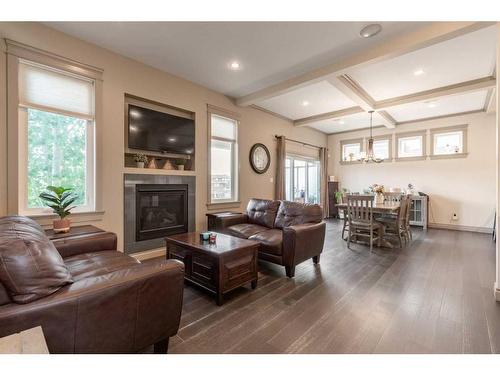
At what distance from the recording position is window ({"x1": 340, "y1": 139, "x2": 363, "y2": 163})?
741 centimetres

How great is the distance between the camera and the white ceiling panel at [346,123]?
6.08 metres

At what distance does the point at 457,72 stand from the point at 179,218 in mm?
4976

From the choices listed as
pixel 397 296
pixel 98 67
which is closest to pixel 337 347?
pixel 397 296

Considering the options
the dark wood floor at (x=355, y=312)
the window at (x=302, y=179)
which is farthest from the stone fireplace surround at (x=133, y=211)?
the window at (x=302, y=179)

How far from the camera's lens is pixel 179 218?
4.00 meters

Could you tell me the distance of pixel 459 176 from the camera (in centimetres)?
580

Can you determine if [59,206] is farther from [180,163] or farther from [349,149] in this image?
[349,149]

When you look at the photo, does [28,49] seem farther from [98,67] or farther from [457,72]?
[457,72]

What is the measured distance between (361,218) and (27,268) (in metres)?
4.36

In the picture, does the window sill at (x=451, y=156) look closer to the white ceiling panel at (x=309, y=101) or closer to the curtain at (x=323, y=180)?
the curtain at (x=323, y=180)

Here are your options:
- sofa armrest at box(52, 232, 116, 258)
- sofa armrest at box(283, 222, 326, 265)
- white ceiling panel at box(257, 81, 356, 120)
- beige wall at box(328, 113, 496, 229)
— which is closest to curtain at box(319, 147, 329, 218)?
beige wall at box(328, 113, 496, 229)

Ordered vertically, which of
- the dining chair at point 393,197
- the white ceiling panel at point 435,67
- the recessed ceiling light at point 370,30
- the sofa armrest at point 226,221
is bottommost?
the sofa armrest at point 226,221

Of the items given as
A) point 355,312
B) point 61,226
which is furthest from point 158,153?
point 355,312

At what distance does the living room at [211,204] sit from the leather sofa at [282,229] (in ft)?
0.09
